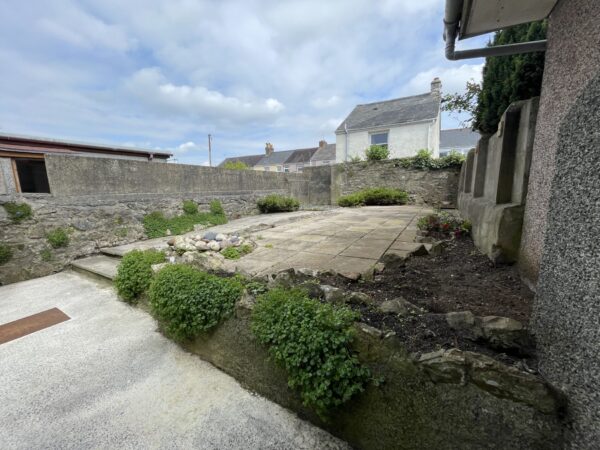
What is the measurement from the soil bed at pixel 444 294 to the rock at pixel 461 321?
0.10 feet

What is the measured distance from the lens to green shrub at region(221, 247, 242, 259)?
3053 millimetres

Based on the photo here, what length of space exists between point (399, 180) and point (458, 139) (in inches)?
511

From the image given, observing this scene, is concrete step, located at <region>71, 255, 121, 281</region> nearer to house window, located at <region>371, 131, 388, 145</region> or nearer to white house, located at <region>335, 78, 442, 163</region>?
white house, located at <region>335, 78, 442, 163</region>

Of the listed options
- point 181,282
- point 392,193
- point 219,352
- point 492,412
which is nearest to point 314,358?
point 492,412

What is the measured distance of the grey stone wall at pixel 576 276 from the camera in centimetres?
82

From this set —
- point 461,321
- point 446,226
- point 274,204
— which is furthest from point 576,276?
point 274,204

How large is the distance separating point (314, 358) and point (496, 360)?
0.77 m

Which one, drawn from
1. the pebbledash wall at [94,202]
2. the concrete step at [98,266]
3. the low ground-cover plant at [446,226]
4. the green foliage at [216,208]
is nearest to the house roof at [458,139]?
the low ground-cover plant at [446,226]

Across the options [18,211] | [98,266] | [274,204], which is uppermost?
[18,211]

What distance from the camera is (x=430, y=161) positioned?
831 cm

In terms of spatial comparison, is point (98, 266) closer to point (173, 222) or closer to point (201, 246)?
point (201, 246)

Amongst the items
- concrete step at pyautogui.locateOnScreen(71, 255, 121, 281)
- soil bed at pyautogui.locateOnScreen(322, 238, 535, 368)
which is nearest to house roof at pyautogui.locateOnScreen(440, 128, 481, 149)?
soil bed at pyautogui.locateOnScreen(322, 238, 535, 368)

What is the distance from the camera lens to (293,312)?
4.81 ft

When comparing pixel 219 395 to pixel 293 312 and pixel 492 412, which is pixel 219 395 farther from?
pixel 492 412
